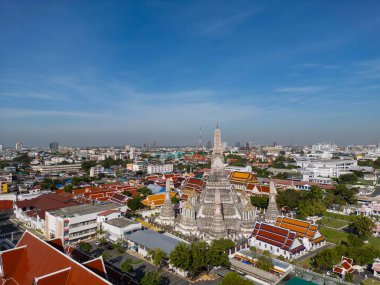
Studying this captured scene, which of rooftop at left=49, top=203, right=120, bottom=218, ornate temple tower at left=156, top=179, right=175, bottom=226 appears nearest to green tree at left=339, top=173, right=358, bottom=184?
ornate temple tower at left=156, top=179, right=175, bottom=226

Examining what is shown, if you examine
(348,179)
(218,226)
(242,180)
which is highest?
(242,180)

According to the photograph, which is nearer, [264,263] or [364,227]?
[264,263]

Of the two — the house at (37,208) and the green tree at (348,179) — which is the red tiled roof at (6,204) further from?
the green tree at (348,179)

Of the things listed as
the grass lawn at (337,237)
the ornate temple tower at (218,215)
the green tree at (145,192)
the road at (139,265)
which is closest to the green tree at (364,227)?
the grass lawn at (337,237)

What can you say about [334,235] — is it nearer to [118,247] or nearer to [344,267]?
[344,267]

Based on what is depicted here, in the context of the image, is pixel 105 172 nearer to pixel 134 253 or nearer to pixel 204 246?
pixel 134 253

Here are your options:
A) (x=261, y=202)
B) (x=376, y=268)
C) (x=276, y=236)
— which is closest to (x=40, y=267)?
(x=276, y=236)

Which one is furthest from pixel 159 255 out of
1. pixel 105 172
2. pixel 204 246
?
pixel 105 172
